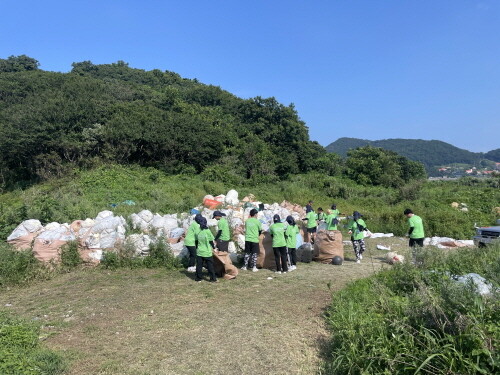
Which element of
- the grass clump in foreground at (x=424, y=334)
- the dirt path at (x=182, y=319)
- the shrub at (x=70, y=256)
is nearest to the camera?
the grass clump in foreground at (x=424, y=334)

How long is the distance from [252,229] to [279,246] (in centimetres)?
68

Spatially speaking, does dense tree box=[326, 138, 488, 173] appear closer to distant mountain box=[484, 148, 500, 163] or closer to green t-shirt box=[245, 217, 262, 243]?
distant mountain box=[484, 148, 500, 163]

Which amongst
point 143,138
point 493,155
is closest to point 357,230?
point 143,138

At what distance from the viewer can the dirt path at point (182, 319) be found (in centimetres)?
384

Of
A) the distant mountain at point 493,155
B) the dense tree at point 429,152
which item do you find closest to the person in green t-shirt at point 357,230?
the dense tree at point 429,152

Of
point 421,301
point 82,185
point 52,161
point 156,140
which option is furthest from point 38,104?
point 421,301

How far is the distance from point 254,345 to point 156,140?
20757 millimetres

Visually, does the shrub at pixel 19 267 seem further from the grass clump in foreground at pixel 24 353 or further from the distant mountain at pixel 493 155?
the distant mountain at pixel 493 155

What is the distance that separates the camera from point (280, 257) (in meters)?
7.63

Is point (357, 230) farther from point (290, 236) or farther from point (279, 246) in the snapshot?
point (279, 246)

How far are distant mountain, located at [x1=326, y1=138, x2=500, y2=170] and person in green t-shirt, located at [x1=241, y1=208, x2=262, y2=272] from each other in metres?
106

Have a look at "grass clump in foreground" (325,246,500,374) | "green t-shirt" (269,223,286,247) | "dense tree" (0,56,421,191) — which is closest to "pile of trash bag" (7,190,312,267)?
"green t-shirt" (269,223,286,247)

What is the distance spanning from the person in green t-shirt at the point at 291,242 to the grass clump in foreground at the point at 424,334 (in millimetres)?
3528

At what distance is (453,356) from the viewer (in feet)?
9.70
